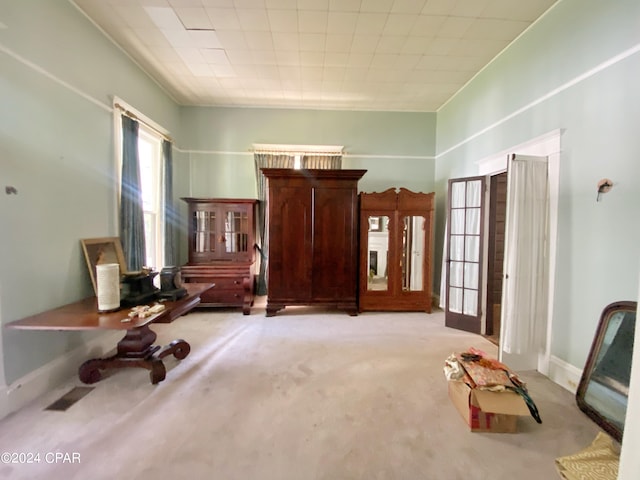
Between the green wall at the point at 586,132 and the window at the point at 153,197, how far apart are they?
4462mm

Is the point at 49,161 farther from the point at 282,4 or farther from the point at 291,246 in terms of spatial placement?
the point at 291,246

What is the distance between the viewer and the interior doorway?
3.24 meters

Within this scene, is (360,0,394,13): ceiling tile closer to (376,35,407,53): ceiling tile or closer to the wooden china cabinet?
(376,35,407,53): ceiling tile

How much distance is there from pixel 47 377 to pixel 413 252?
4070 mm

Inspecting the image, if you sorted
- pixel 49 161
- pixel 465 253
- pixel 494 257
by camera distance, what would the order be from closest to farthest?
→ 1. pixel 49 161
2. pixel 494 257
3. pixel 465 253

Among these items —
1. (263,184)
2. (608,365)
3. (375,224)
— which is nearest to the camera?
(608,365)

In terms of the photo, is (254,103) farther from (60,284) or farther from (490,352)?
(490,352)

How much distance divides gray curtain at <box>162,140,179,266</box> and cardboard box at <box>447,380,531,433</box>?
4.00 metres

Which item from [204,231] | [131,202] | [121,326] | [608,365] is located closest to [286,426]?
[121,326]

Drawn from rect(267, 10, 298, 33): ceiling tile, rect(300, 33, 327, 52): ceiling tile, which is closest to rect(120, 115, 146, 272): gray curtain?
rect(267, 10, 298, 33): ceiling tile

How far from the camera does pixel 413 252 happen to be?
3.98 metres

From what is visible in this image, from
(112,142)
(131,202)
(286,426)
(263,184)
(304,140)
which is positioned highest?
(304,140)

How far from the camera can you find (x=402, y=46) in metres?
2.93

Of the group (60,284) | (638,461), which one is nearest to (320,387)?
(638,461)
